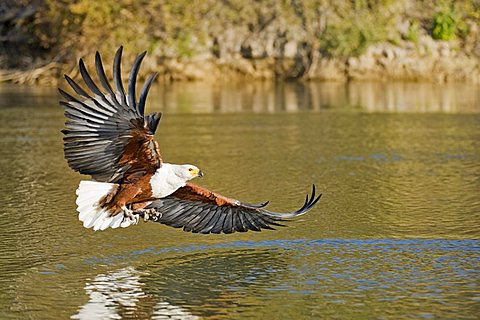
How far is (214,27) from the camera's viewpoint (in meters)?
27.0

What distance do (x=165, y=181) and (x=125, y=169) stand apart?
290mm

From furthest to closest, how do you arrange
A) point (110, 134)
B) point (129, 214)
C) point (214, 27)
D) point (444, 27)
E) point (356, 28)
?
point (444, 27), point (214, 27), point (356, 28), point (129, 214), point (110, 134)

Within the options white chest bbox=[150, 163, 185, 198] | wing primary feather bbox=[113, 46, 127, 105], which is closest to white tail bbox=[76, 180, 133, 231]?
white chest bbox=[150, 163, 185, 198]

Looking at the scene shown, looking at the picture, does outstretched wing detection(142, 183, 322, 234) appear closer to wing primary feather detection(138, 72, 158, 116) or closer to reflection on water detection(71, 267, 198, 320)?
reflection on water detection(71, 267, 198, 320)

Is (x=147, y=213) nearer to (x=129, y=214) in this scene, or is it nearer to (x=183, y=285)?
(x=129, y=214)

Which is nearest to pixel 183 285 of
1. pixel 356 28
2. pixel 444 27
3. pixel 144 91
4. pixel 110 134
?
pixel 110 134

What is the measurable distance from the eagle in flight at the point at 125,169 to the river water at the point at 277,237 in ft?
1.17

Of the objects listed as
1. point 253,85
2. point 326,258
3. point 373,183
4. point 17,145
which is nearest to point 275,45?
point 253,85

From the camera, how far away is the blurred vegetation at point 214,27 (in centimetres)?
2459

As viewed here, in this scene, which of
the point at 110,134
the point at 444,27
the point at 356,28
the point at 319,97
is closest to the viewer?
the point at 110,134

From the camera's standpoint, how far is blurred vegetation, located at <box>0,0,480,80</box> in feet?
80.7

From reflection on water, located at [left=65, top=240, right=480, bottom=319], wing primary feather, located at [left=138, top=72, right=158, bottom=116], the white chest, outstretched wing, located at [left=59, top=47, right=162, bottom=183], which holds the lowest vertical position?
reflection on water, located at [left=65, top=240, right=480, bottom=319]

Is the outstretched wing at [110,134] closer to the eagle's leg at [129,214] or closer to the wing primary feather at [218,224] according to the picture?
the eagle's leg at [129,214]

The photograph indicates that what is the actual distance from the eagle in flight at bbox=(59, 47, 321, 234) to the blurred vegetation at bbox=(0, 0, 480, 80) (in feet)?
55.1
